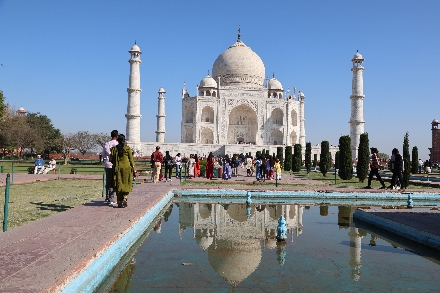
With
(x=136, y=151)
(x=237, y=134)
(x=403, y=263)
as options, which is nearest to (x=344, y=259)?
(x=403, y=263)

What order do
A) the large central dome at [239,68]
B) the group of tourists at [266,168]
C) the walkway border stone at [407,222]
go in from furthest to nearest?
the large central dome at [239,68] < the group of tourists at [266,168] < the walkway border stone at [407,222]

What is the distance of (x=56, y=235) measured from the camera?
359 cm

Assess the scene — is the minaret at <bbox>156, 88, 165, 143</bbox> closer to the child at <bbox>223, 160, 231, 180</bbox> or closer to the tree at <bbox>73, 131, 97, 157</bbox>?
the tree at <bbox>73, 131, 97, 157</bbox>

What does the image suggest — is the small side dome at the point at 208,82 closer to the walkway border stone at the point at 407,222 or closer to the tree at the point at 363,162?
the tree at the point at 363,162

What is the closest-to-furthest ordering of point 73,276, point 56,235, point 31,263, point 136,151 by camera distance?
1. point 73,276
2. point 31,263
3. point 56,235
4. point 136,151

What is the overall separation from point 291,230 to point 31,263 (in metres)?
3.25

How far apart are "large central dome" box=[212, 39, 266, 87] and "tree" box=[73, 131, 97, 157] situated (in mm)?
14416

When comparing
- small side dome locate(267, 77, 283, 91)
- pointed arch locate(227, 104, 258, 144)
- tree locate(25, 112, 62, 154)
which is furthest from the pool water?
small side dome locate(267, 77, 283, 91)

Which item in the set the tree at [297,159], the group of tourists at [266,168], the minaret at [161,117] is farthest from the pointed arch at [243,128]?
the group of tourists at [266,168]

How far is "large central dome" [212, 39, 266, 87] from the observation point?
1499 inches

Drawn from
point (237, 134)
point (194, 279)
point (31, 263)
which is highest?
point (237, 134)

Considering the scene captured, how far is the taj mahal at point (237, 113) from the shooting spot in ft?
102

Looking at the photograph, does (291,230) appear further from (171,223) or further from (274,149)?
(274,149)

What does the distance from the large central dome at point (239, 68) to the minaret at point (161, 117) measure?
565 centimetres
